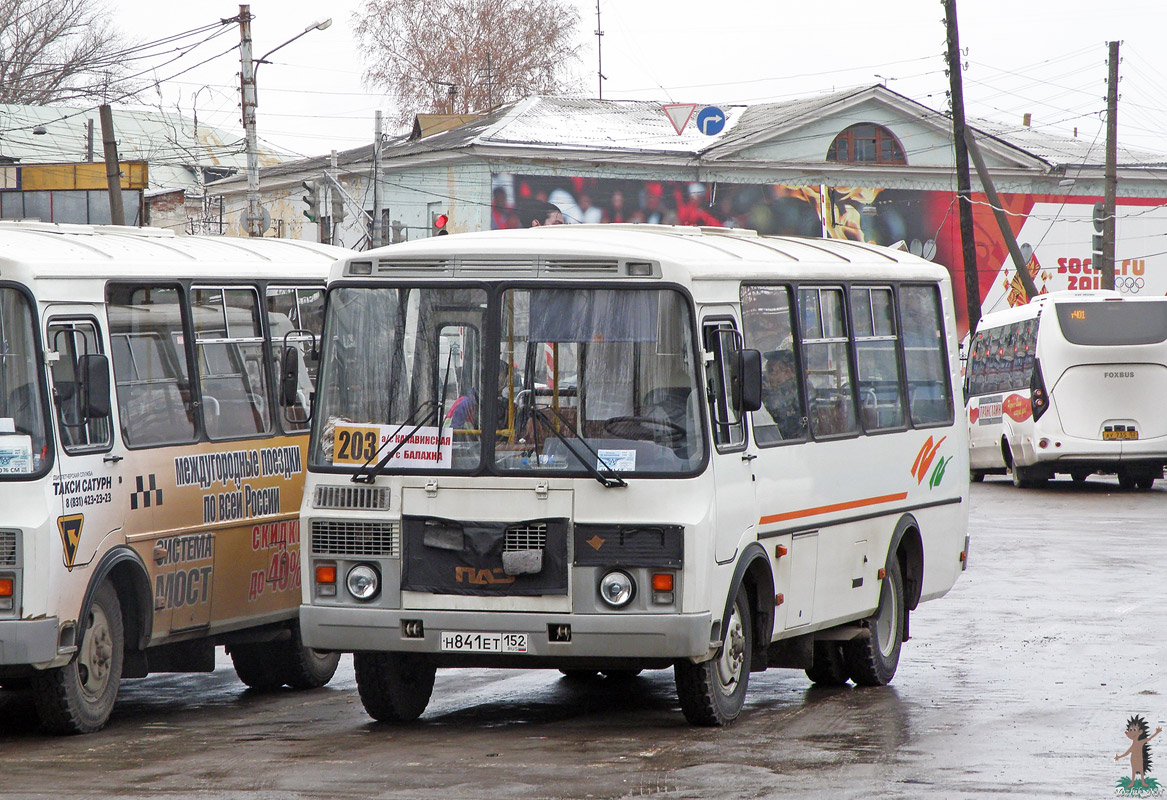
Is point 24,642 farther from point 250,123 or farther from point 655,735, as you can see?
point 250,123

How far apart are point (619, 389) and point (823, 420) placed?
208 cm

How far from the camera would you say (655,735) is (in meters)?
9.13

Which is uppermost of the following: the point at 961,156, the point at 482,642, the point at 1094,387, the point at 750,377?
the point at 961,156

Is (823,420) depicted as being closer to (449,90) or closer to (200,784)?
(200,784)

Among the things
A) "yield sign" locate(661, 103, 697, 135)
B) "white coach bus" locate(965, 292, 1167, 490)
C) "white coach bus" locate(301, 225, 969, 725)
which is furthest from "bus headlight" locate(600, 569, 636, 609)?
"yield sign" locate(661, 103, 697, 135)

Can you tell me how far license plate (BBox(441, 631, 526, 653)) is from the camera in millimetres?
8766

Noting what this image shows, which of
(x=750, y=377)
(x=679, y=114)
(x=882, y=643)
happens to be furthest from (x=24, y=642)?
(x=679, y=114)

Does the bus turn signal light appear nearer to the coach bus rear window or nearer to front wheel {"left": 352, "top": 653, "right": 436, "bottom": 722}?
front wheel {"left": 352, "top": 653, "right": 436, "bottom": 722}

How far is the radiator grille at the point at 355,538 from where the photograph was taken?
29.5ft

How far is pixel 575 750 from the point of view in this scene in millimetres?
8656

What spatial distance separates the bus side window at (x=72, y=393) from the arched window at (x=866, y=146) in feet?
155

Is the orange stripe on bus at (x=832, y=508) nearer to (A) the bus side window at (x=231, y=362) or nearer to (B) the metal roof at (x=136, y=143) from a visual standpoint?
(A) the bus side window at (x=231, y=362)

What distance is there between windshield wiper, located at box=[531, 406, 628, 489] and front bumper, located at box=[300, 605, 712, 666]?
0.63m

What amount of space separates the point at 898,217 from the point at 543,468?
48.6m
